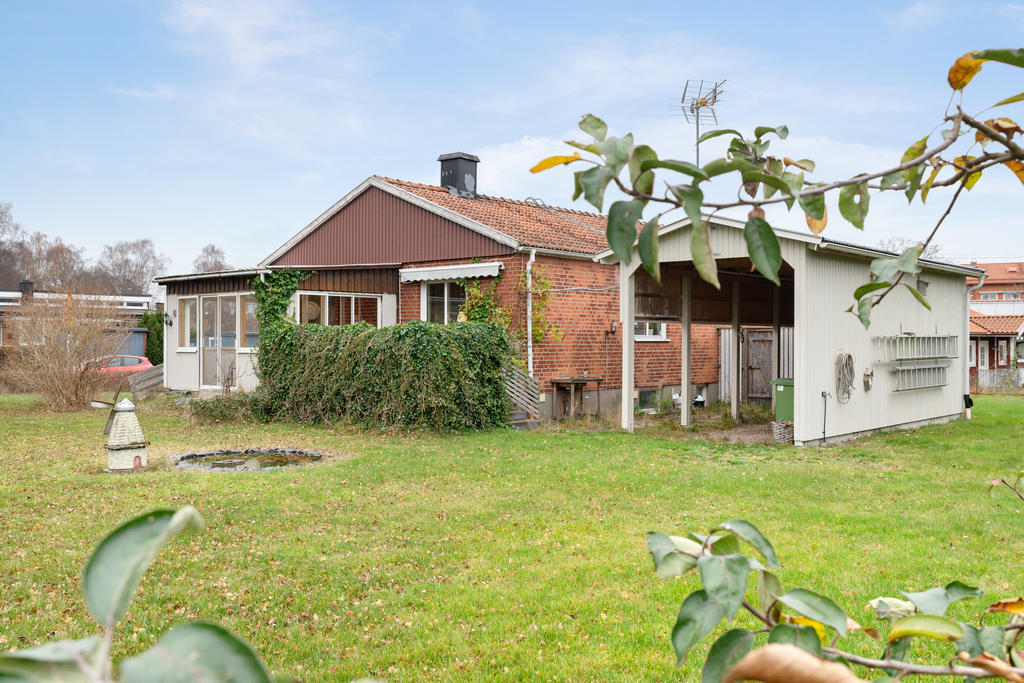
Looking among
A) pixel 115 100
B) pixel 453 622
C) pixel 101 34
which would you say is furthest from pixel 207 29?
pixel 453 622

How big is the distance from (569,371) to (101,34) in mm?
18399

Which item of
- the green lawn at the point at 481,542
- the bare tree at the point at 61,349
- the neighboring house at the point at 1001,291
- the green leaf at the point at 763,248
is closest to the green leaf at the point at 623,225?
the green leaf at the point at 763,248

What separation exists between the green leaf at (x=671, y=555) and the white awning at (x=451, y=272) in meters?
15.1

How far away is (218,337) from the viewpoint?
19516mm

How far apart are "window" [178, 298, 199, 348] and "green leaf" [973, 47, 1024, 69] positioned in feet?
69.4

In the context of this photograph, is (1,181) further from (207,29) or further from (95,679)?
(95,679)

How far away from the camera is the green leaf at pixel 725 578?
0.86 m

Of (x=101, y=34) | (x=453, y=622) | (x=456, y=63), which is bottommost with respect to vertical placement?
(x=453, y=622)

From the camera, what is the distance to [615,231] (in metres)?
0.95

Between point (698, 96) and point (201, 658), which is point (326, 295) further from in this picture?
point (201, 658)

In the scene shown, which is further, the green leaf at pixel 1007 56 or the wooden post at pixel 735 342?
the wooden post at pixel 735 342

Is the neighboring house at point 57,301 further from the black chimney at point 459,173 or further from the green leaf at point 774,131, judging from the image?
the green leaf at point 774,131

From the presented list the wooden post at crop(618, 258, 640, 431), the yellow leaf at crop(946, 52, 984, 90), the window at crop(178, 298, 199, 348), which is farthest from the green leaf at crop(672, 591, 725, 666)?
the window at crop(178, 298, 199, 348)

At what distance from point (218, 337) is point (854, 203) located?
1972 cm
